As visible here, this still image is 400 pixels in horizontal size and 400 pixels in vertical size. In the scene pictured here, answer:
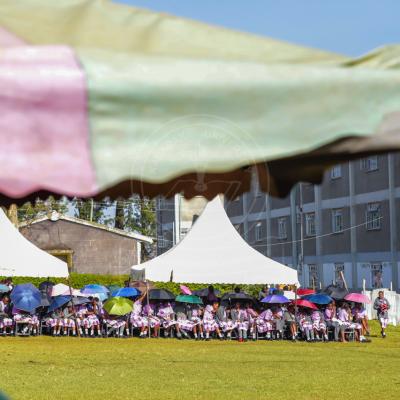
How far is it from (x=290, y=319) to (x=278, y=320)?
34 centimetres

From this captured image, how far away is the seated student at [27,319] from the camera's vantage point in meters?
24.3

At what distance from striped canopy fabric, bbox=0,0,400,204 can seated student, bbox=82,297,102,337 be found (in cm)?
2084

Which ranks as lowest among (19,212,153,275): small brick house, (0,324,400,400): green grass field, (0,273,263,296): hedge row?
(0,324,400,400): green grass field

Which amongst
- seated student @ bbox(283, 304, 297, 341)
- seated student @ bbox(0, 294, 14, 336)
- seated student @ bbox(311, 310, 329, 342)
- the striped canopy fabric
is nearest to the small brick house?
seated student @ bbox(0, 294, 14, 336)

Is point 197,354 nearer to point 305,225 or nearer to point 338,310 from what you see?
→ point 338,310

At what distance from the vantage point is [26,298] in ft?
78.3

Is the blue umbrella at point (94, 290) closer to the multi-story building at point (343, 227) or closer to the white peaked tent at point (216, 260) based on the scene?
the white peaked tent at point (216, 260)

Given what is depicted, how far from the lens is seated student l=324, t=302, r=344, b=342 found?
24.0m

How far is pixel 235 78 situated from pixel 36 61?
0.80 m

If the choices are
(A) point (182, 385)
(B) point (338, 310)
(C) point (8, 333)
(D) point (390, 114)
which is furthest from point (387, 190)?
(D) point (390, 114)

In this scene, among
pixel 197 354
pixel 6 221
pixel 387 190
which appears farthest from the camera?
pixel 387 190

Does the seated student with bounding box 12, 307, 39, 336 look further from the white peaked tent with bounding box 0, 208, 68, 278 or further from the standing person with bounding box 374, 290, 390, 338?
the standing person with bounding box 374, 290, 390, 338

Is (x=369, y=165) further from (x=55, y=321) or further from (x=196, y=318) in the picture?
(x=55, y=321)

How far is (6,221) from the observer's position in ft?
91.8
